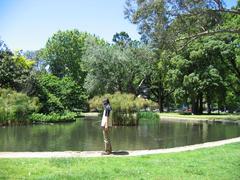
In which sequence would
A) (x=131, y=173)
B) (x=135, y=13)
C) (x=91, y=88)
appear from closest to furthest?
(x=131, y=173), (x=135, y=13), (x=91, y=88)

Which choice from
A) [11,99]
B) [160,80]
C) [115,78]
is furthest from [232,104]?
[11,99]

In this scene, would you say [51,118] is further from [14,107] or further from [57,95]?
[57,95]

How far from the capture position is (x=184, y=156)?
12359mm

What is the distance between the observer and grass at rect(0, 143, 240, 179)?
28.8 feet

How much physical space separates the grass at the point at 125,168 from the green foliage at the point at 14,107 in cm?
2507

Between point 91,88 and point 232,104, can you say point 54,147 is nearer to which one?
point 91,88

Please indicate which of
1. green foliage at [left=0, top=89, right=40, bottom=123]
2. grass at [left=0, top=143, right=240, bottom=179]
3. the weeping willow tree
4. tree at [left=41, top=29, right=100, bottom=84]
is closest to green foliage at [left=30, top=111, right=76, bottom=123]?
green foliage at [left=0, top=89, right=40, bottom=123]

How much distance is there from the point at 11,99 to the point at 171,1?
2145cm

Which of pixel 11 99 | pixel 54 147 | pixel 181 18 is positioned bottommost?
pixel 54 147

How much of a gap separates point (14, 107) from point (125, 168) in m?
27.0

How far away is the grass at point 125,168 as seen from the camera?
8781mm

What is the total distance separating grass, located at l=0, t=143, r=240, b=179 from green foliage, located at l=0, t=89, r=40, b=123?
25071 mm

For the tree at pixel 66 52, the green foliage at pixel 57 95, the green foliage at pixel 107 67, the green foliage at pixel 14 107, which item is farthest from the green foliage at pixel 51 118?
the tree at pixel 66 52

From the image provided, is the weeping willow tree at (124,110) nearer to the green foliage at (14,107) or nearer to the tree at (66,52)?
the green foliage at (14,107)
